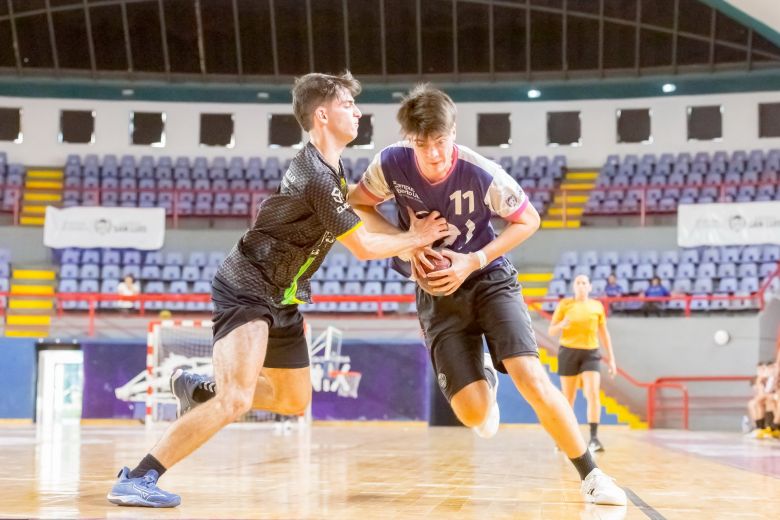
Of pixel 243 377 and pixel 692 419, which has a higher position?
pixel 243 377

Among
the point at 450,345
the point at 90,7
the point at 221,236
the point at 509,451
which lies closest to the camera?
the point at 450,345

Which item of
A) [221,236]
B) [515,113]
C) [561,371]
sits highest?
[515,113]

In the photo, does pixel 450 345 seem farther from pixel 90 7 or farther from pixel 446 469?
pixel 90 7

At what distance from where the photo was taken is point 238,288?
5.03 meters

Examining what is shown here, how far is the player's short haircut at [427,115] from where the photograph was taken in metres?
4.79

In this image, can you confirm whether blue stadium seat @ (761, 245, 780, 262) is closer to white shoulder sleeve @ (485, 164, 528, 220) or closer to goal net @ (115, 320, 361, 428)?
goal net @ (115, 320, 361, 428)

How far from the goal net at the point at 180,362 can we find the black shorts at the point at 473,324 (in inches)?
423

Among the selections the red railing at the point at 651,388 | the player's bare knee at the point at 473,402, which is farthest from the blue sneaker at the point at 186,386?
the red railing at the point at 651,388

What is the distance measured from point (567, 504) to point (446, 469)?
270 cm

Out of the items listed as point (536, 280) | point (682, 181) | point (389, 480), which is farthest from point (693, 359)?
point (389, 480)

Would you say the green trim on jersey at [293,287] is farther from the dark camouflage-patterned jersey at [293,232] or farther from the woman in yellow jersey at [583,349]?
the woman in yellow jersey at [583,349]

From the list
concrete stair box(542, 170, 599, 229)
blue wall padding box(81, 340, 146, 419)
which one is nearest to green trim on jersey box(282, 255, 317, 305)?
blue wall padding box(81, 340, 146, 419)

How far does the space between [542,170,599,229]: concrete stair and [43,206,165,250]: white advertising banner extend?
10.4 m

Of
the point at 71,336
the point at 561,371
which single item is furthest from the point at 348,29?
the point at 561,371
